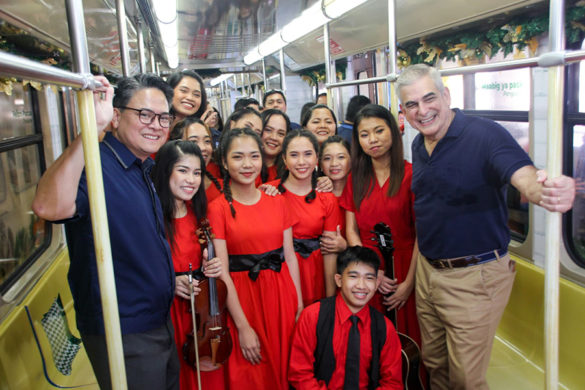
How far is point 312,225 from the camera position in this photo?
267 cm

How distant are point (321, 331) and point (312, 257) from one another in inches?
19.1

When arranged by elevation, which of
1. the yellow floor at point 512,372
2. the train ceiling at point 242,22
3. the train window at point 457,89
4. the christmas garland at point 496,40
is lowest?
the yellow floor at point 512,372

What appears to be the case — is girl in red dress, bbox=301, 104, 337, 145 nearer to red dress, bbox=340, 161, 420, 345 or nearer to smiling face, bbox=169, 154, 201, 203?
red dress, bbox=340, 161, 420, 345

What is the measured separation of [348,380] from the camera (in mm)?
2316

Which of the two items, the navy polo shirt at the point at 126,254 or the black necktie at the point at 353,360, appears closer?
the navy polo shirt at the point at 126,254

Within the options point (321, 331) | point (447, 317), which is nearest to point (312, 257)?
point (321, 331)

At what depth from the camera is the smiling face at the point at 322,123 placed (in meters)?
3.52

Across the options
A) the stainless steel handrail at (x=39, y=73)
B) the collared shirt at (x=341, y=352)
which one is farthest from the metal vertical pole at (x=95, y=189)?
the collared shirt at (x=341, y=352)

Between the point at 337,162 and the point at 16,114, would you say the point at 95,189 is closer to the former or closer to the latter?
the point at 337,162

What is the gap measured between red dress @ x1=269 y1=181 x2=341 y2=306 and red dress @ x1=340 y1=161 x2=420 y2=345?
150mm

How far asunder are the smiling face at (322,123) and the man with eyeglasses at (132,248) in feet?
6.22

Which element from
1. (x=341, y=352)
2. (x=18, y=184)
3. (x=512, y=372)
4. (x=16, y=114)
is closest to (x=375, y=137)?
(x=341, y=352)

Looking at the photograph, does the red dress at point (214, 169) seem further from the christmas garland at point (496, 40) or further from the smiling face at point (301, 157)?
the christmas garland at point (496, 40)

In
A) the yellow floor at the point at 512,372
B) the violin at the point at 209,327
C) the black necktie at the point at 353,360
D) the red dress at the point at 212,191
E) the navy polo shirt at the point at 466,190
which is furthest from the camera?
the yellow floor at the point at 512,372
